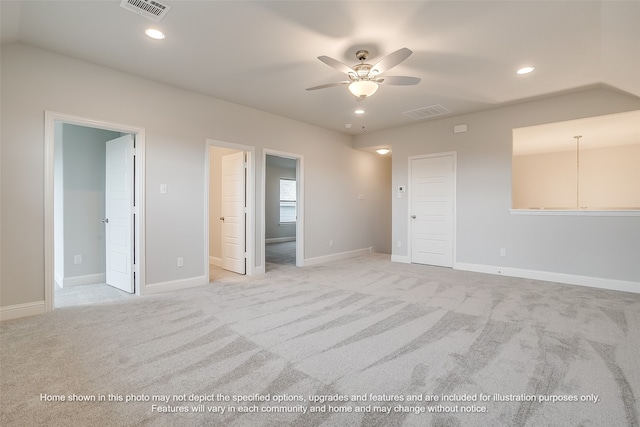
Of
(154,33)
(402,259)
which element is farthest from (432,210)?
(154,33)

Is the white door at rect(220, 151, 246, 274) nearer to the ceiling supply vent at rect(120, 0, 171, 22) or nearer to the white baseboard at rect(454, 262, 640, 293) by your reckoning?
the ceiling supply vent at rect(120, 0, 171, 22)

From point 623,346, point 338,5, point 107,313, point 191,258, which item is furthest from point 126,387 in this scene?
point 623,346

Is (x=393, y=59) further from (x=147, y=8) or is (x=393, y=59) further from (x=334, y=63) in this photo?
(x=147, y=8)

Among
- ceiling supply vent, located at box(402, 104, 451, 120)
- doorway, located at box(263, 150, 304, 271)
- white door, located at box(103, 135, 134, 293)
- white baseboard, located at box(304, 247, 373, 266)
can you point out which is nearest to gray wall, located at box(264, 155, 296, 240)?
doorway, located at box(263, 150, 304, 271)

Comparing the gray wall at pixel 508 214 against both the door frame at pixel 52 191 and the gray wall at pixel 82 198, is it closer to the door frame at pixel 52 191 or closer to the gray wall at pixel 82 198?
the door frame at pixel 52 191

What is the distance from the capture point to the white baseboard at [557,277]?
13.2 feet

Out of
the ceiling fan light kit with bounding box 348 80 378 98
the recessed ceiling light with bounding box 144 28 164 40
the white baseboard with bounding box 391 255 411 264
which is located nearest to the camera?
the recessed ceiling light with bounding box 144 28 164 40

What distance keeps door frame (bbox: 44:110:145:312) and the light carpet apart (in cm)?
34

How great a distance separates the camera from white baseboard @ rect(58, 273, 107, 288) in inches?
167

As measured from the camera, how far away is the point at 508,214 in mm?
4957

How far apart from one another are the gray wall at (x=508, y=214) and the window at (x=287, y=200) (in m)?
5.33

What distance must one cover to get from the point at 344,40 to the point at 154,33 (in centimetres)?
187

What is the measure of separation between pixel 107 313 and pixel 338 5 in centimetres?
382

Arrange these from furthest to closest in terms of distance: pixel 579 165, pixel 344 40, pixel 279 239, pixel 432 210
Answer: pixel 279 239
pixel 579 165
pixel 432 210
pixel 344 40
